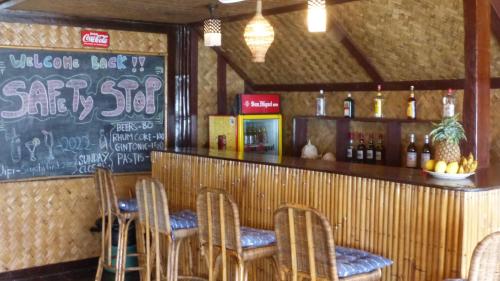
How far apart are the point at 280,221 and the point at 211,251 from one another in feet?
2.41

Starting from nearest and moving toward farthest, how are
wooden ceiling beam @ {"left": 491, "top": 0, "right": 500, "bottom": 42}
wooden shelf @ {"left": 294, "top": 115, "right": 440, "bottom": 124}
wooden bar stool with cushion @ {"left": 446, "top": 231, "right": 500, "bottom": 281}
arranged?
1. wooden bar stool with cushion @ {"left": 446, "top": 231, "right": 500, "bottom": 281}
2. wooden ceiling beam @ {"left": 491, "top": 0, "right": 500, "bottom": 42}
3. wooden shelf @ {"left": 294, "top": 115, "right": 440, "bottom": 124}

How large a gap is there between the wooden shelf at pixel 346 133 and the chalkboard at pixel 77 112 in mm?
1474

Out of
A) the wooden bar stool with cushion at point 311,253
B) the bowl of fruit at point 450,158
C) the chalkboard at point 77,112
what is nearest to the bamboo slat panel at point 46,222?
the chalkboard at point 77,112

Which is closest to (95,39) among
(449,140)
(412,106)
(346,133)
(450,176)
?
(346,133)

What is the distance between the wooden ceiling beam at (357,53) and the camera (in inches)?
202

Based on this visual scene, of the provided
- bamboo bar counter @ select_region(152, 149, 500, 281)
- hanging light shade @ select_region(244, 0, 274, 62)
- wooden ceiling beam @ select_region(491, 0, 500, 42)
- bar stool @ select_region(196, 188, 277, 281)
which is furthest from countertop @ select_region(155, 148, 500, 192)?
wooden ceiling beam @ select_region(491, 0, 500, 42)

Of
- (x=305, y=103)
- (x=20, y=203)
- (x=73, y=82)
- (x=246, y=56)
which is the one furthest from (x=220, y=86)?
(x=20, y=203)

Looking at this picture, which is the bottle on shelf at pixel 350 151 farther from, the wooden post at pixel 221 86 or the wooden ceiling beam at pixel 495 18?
the wooden ceiling beam at pixel 495 18

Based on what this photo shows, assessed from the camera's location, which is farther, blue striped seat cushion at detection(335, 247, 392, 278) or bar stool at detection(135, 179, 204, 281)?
bar stool at detection(135, 179, 204, 281)

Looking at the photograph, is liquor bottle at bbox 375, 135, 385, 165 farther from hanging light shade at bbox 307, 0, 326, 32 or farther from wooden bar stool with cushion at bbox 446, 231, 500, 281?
wooden bar stool with cushion at bbox 446, 231, 500, 281

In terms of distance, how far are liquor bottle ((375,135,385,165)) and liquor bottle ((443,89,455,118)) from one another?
2.79 ft

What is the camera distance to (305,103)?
6.45 m

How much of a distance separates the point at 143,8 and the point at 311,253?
3270 mm

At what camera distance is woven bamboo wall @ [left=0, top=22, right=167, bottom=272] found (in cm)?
552
